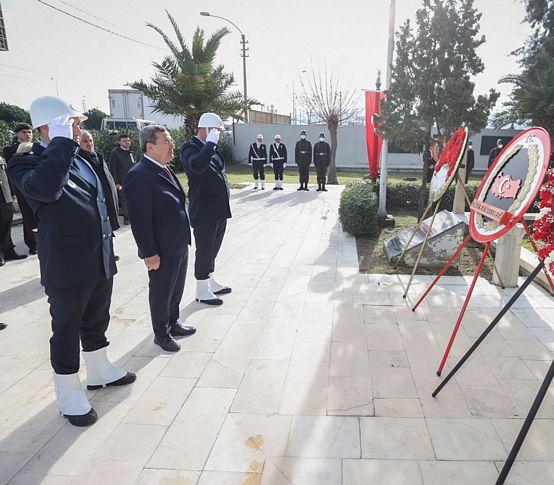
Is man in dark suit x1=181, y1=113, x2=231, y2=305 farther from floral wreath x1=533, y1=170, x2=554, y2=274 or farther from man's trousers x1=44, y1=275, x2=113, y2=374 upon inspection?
floral wreath x1=533, y1=170, x2=554, y2=274

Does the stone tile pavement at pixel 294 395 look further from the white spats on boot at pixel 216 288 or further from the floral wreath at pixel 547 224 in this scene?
the floral wreath at pixel 547 224

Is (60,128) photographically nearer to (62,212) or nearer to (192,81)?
(62,212)

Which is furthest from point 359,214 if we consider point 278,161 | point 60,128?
point 278,161

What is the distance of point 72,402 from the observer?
8.28 feet

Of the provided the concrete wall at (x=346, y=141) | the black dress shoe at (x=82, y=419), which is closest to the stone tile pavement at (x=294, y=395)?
the black dress shoe at (x=82, y=419)

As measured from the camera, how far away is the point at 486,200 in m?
3.13

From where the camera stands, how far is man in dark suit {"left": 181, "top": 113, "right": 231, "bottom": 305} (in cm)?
388

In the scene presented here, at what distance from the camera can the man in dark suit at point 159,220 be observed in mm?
3010

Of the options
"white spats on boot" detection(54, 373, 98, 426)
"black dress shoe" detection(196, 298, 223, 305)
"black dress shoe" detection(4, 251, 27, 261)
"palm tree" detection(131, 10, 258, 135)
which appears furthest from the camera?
"palm tree" detection(131, 10, 258, 135)

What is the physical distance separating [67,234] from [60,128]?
0.57 m

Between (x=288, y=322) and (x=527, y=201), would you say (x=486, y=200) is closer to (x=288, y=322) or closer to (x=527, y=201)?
(x=527, y=201)

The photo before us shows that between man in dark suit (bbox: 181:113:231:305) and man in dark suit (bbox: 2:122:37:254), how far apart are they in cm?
274

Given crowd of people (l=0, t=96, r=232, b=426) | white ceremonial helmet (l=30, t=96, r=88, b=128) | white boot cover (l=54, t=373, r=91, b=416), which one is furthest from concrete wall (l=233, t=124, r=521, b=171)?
white boot cover (l=54, t=373, r=91, b=416)

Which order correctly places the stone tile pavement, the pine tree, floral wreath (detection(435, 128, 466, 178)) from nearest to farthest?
the stone tile pavement
floral wreath (detection(435, 128, 466, 178))
the pine tree
